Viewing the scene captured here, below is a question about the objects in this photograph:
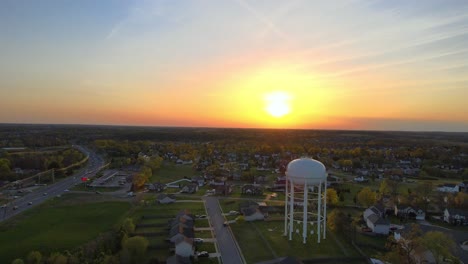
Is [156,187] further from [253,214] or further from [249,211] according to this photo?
[253,214]

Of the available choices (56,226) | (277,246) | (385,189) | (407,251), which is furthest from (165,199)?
(385,189)

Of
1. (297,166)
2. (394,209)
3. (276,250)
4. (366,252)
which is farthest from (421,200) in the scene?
(276,250)

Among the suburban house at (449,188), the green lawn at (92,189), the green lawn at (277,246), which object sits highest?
the suburban house at (449,188)

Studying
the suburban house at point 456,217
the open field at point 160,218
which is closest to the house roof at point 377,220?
the suburban house at point 456,217

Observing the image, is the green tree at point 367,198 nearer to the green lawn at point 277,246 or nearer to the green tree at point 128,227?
the green lawn at point 277,246

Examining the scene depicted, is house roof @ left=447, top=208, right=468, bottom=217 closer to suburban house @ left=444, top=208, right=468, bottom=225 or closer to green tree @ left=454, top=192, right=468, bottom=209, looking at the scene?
suburban house @ left=444, top=208, right=468, bottom=225

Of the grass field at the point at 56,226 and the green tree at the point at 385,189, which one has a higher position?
the green tree at the point at 385,189
